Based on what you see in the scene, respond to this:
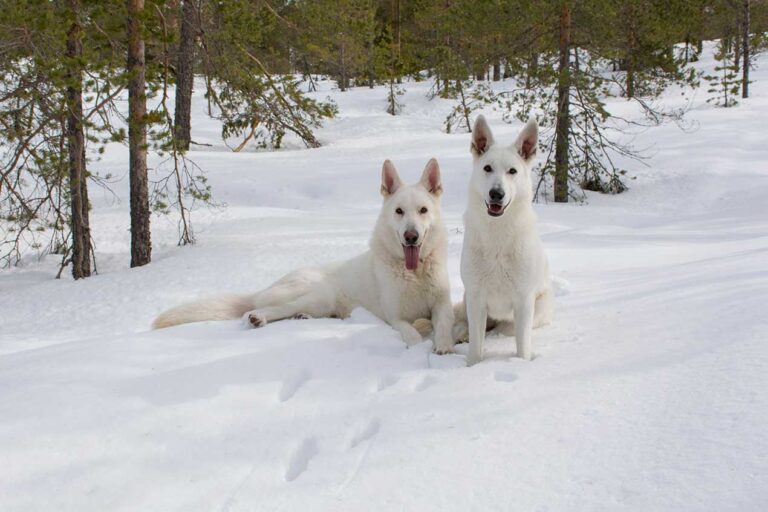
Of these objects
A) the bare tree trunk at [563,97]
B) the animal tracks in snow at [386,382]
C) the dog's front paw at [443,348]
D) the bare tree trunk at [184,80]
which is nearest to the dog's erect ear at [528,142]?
the dog's front paw at [443,348]

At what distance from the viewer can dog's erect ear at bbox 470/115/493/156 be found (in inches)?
151

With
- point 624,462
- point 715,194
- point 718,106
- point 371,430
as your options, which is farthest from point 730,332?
point 718,106

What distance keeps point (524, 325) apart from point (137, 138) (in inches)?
225

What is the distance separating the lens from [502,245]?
3.75m

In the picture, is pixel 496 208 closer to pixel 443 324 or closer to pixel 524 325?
pixel 524 325

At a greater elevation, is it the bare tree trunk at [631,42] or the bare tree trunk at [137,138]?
the bare tree trunk at [631,42]

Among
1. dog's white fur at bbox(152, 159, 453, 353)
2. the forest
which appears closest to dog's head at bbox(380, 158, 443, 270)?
dog's white fur at bbox(152, 159, 453, 353)

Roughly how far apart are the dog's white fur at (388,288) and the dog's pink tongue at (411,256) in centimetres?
6

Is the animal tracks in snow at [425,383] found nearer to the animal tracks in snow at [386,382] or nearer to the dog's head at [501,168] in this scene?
the animal tracks in snow at [386,382]

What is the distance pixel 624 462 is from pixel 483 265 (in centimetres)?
174

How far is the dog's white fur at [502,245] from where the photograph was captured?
3.71 metres

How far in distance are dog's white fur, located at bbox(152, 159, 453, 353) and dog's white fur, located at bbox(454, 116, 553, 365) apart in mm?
575

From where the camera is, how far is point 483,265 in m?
3.78

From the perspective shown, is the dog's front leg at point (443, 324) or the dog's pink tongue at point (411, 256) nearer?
the dog's front leg at point (443, 324)
